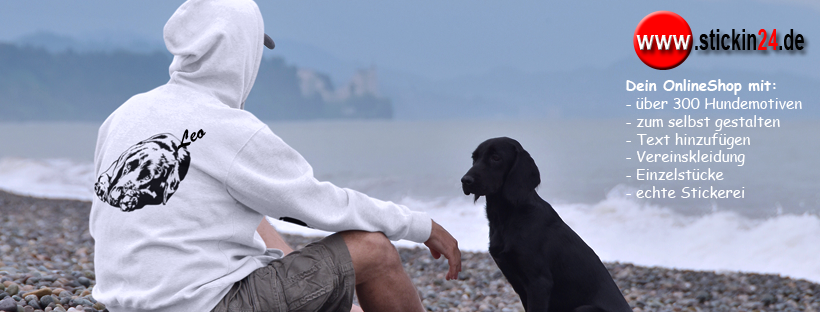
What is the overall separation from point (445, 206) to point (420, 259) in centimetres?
480

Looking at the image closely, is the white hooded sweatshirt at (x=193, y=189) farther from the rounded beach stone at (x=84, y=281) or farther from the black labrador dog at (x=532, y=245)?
the rounded beach stone at (x=84, y=281)

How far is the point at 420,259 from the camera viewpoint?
6.08 metres

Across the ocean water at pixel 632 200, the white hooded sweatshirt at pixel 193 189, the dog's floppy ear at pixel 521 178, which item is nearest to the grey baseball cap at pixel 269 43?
the white hooded sweatshirt at pixel 193 189

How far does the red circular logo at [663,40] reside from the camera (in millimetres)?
5738

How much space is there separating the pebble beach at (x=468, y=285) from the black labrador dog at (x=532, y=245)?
1.36m

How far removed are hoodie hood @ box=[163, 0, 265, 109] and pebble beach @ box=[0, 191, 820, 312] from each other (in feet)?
4.93

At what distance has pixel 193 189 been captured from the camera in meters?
1.80

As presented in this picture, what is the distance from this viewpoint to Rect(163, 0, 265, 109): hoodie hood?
195 centimetres

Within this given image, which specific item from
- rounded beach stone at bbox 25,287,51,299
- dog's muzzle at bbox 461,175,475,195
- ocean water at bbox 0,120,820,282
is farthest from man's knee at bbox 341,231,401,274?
ocean water at bbox 0,120,820,282

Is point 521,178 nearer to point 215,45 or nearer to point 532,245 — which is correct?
point 532,245

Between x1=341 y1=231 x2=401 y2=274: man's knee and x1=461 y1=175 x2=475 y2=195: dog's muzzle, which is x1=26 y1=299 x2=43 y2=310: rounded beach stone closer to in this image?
x1=341 y1=231 x2=401 y2=274: man's knee

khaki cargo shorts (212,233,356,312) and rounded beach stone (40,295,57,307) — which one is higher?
khaki cargo shorts (212,233,356,312)

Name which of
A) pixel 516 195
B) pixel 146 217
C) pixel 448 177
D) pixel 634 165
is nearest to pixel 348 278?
pixel 146 217

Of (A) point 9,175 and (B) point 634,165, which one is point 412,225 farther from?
(A) point 9,175
